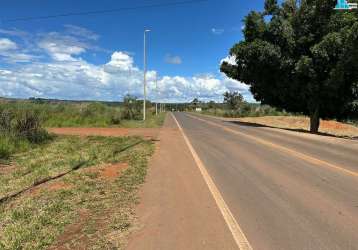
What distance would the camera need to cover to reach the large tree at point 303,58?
28.3 meters

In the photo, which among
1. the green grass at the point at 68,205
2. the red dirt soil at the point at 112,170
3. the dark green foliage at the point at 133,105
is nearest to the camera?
the green grass at the point at 68,205

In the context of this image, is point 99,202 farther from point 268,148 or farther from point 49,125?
point 49,125

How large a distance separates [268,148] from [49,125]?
2198cm

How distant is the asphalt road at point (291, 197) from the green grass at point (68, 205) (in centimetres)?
191

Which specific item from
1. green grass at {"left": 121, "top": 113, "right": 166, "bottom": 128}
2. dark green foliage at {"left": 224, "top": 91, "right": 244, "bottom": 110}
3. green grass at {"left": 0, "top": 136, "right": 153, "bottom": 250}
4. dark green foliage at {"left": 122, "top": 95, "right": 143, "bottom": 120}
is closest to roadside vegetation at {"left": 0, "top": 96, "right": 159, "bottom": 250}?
green grass at {"left": 0, "top": 136, "right": 153, "bottom": 250}

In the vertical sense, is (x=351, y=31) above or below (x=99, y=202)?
above

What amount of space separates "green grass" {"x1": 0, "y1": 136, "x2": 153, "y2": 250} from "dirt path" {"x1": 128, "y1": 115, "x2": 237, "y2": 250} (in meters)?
0.28

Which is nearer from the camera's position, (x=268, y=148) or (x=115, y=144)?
(x=268, y=148)

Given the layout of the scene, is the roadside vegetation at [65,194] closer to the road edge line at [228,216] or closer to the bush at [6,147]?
the bush at [6,147]

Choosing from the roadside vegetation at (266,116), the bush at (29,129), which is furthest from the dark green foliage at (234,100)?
the bush at (29,129)

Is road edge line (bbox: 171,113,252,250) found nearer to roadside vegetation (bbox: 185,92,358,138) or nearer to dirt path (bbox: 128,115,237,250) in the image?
dirt path (bbox: 128,115,237,250)

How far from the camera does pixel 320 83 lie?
30.8 meters

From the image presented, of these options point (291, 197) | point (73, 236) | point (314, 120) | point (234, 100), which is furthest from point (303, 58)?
point (234, 100)

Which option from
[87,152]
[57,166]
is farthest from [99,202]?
[87,152]
